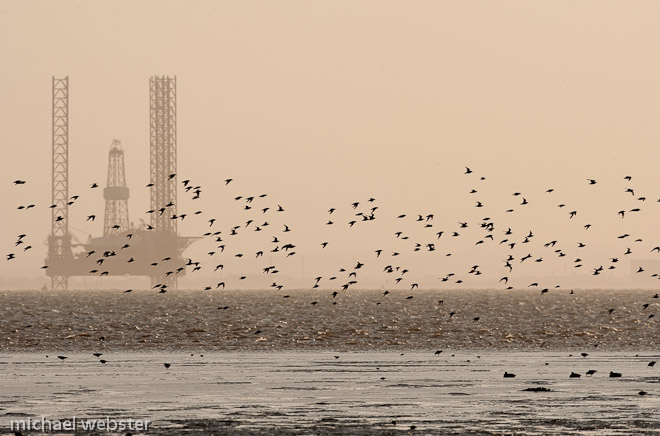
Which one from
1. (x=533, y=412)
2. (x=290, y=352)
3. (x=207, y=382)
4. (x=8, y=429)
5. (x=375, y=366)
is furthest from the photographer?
(x=290, y=352)

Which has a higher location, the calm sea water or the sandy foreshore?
the calm sea water

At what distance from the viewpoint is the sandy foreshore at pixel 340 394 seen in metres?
34.7

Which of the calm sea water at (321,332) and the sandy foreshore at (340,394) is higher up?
the calm sea water at (321,332)

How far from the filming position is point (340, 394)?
42.8 meters

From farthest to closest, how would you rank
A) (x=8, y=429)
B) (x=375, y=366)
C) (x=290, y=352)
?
(x=290, y=352) < (x=375, y=366) < (x=8, y=429)

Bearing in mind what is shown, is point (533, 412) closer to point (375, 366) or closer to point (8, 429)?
point (8, 429)

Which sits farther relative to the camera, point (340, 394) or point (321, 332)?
point (321, 332)

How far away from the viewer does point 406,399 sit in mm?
41344

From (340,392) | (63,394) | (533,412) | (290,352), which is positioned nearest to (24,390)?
(63,394)

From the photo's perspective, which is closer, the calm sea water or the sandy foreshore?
the sandy foreshore

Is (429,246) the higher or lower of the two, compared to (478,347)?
Answer: higher

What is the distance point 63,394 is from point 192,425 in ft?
31.0

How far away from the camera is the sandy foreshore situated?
34.7 metres

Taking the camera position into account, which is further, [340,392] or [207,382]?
[207,382]
